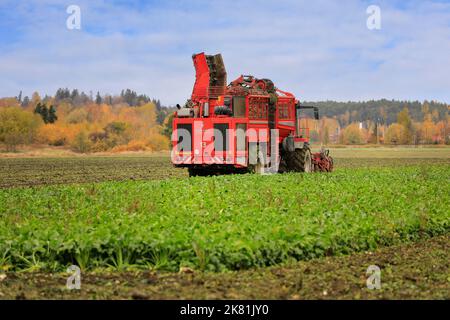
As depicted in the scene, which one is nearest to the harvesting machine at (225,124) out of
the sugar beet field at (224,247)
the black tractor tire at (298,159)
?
the black tractor tire at (298,159)

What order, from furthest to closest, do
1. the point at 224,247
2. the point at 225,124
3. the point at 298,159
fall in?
1. the point at 298,159
2. the point at 225,124
3. the point at 224,247

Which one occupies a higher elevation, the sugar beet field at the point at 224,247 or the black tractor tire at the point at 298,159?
the black tractor tire at the point at 298,159

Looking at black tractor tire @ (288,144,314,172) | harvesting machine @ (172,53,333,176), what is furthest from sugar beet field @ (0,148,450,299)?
black tractor tire @ (288,144,314,172)

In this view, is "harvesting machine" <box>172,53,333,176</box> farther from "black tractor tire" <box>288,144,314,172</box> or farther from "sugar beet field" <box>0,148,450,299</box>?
"sugar beet field" <box>0,148,450,299</box>

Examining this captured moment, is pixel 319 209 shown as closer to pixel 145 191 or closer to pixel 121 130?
pixel 145 191

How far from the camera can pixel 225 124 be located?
84.4ft

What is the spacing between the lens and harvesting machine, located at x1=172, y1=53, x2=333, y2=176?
25891 millimetres

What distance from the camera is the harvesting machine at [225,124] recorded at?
25.9m

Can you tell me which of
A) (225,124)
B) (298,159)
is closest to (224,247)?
(225,124)

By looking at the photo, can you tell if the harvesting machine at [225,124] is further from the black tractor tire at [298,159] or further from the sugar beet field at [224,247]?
the sugar beet field at [224,247]

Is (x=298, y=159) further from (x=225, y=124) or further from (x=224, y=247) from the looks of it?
(x=224, y=247)
